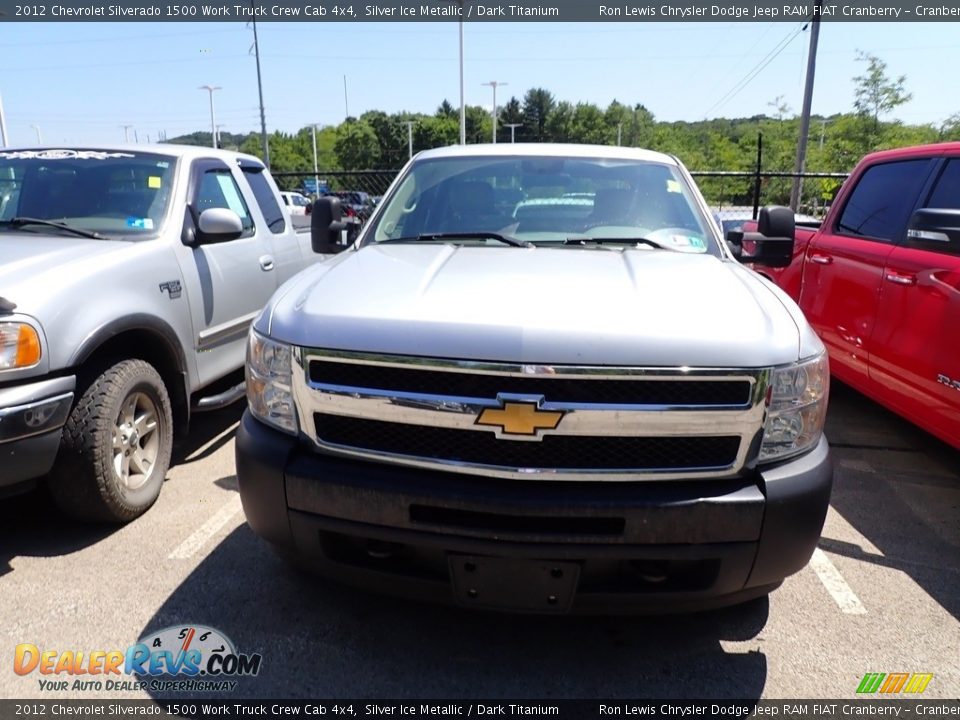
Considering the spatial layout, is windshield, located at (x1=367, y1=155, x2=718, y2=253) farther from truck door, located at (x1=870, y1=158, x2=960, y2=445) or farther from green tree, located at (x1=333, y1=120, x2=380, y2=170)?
green tree, located at (x1=333, y1=120, x2=380, y2=170)

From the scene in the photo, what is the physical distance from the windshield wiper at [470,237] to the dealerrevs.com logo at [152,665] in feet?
6.14

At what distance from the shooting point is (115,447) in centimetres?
321

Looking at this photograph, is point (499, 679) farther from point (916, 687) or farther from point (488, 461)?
point (916, 687)

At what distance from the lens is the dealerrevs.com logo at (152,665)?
7.50 feet

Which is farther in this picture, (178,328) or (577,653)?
(178,328)

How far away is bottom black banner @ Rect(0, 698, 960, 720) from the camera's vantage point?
216cm

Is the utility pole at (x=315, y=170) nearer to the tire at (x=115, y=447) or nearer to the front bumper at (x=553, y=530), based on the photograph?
the tire at (x=115, y=447)

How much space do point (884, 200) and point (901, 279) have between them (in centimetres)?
90

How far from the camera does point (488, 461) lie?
6.75ft

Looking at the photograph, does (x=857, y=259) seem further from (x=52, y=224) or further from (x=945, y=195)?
(x=52, y=224)

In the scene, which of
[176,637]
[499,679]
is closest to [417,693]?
[499,679]

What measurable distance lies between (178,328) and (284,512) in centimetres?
198

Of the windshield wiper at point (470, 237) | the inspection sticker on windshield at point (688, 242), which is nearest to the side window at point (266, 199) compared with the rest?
the windshield wiper at point (470, 237)

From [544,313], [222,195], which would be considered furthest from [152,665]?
[222,195]
